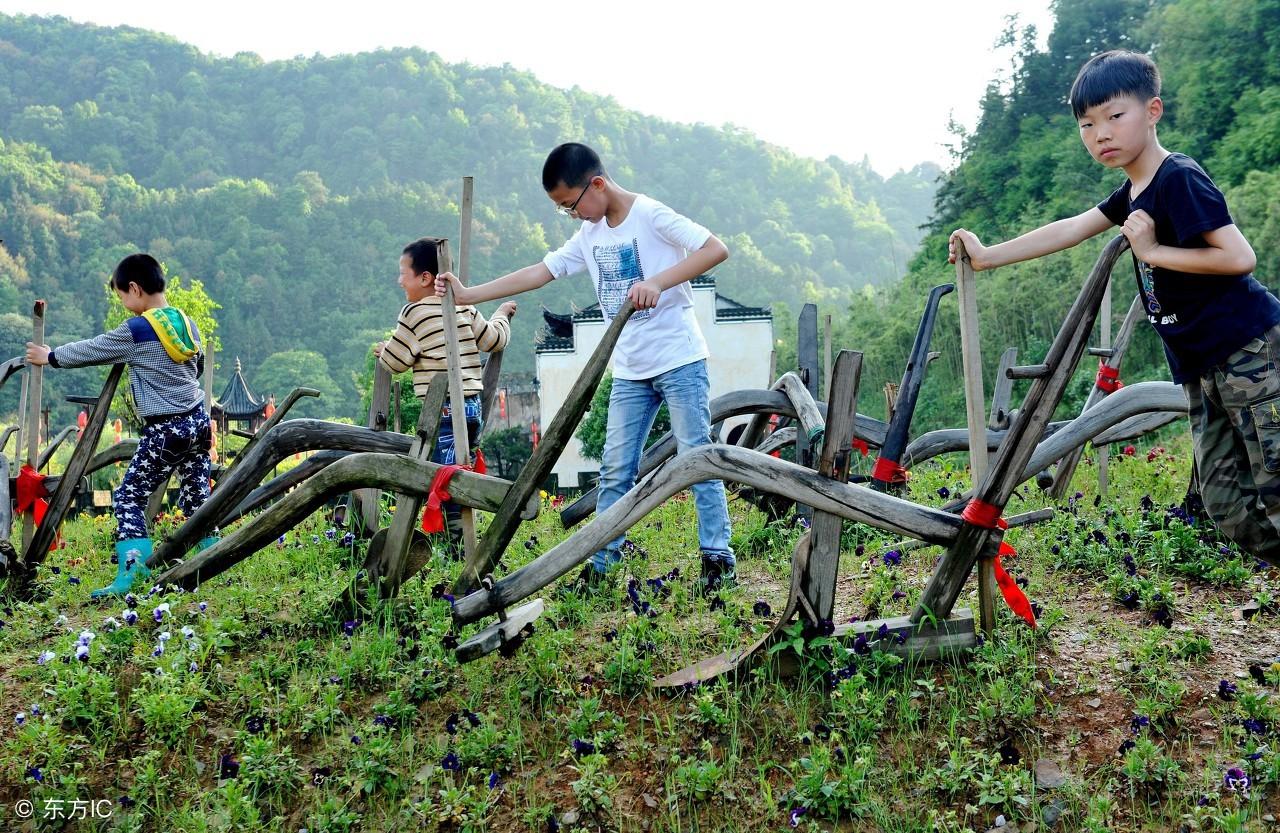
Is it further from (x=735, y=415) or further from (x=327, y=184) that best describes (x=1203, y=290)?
(x=327, y=184)

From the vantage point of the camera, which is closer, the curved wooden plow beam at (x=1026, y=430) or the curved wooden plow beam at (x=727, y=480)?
the curved wooden plow beam at (x=1026, y=430)

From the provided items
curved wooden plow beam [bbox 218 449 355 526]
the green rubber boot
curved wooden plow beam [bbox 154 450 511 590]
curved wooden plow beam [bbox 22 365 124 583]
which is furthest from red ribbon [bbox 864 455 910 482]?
curved wooden plow beam [bbox 22 365 124 583]

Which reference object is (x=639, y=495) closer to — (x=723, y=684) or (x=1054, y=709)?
(x=723, y=684)

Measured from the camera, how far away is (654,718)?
344cm

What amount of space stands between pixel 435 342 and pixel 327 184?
294 feet

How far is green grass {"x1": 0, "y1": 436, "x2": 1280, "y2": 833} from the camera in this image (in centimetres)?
303

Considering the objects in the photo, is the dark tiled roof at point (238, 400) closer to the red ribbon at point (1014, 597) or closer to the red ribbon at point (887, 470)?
the red ribbon at point (887, 470)

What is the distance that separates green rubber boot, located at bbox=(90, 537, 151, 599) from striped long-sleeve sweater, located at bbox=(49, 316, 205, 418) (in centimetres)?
66

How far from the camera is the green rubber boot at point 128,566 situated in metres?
4.77

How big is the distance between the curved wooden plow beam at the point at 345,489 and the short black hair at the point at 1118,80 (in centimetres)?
233

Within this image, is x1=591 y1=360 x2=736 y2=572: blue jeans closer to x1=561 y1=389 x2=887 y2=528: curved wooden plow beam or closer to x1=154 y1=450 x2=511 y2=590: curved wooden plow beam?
x1=154 y1=450 x2=511 y2=590: curved wooden plow beam

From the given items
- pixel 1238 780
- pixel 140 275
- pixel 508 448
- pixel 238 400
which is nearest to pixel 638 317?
pixel 1238 780

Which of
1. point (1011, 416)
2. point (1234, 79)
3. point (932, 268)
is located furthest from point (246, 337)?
point (1011, 416)

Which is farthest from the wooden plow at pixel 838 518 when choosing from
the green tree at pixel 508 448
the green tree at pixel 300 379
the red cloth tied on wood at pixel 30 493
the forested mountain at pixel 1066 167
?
the green tree at pixel 300 379
